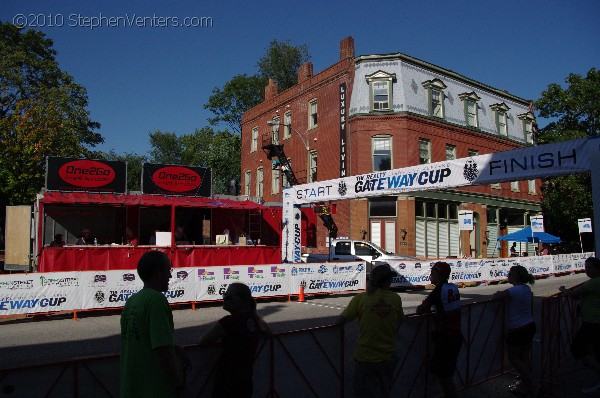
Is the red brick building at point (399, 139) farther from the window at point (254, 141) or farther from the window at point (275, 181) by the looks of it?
the window at point (254, 141)

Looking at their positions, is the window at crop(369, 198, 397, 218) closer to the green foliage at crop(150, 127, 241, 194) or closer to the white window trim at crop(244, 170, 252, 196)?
the white window trim at crop(244, 170, 252, 196)

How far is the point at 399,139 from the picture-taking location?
30094 millimetres

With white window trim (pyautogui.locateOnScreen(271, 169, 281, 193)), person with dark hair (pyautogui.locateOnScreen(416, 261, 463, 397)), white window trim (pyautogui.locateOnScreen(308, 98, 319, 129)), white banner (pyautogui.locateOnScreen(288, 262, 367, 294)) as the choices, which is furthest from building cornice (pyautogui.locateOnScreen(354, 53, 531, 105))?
person with dark hair (pyautogui.locateOnScreen(416, 261, 463, 397))

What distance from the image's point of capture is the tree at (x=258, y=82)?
5728cm

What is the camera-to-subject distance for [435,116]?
106 ft

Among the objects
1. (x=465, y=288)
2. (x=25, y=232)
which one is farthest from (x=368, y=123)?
(x=25, y=232)

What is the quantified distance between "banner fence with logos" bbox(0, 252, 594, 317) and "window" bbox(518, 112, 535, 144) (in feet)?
77.3

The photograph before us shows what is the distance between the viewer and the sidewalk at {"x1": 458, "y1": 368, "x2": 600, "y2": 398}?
628 cm

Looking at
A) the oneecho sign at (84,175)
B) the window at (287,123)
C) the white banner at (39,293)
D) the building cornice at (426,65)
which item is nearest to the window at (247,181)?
the window at (287,123)

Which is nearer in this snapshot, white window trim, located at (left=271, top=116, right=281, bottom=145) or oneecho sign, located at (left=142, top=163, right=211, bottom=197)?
oneecho sign, located at (left=142, top=163, right=211, bottom=197)

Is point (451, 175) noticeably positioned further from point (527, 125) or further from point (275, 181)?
point (527, 125)

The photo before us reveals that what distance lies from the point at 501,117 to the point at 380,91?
42.2 ft

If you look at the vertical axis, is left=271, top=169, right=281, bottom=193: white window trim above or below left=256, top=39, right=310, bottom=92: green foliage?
below

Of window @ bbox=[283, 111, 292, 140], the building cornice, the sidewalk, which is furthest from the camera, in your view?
window @ bbox=[283, 111, 292, 140]
